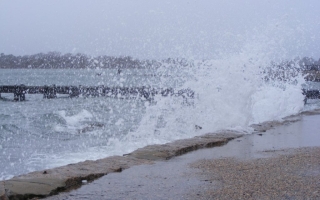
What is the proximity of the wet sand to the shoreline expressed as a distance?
0.11m

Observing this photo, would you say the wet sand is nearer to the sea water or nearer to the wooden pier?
the sea water

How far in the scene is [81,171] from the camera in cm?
420

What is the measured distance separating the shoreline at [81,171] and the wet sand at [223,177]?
11 centimetres

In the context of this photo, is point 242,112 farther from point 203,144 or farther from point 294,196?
point 294,196

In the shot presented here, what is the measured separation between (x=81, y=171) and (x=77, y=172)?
0.20 feet

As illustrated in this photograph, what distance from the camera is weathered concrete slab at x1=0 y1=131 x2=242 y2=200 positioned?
11.4 feet

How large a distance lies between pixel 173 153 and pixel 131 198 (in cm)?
203

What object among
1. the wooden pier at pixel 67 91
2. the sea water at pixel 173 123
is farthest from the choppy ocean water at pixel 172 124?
the wooden pier at pixel 67 91

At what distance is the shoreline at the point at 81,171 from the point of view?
3482 millimetres

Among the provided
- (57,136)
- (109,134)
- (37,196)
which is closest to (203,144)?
(37,196)

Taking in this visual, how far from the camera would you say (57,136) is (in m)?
13.5

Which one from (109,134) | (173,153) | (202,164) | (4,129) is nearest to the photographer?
(202,164)

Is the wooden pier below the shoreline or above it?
below

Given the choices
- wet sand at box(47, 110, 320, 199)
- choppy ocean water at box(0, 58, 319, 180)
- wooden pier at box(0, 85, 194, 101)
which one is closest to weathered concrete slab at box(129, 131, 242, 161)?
wet sand at box(47, 110, 320, 199)
